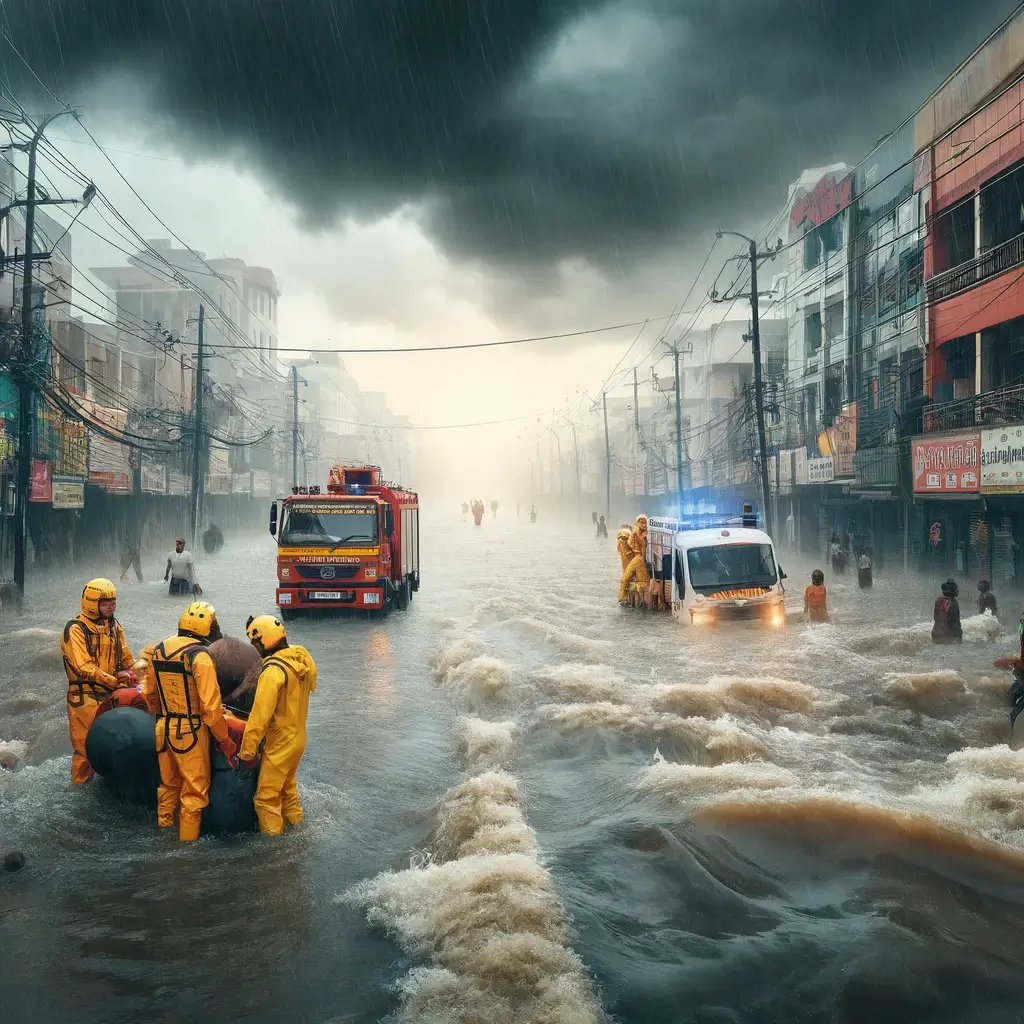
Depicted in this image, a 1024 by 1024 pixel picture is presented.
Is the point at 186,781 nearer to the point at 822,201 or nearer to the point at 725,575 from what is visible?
the point at 725,575

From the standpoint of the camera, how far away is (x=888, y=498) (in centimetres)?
2861

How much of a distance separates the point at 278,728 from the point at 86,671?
2.18 m

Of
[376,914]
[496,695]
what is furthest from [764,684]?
[376,914]

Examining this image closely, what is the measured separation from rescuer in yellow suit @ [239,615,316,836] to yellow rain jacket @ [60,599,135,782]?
1770 millimetres

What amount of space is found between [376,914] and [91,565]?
29.8 m

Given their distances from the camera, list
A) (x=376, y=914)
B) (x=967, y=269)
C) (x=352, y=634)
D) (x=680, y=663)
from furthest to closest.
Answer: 1. (x=967, y=269)
2. (x=352, y=634)
3. (x=680, y=663)
4. (x=376, y=914)

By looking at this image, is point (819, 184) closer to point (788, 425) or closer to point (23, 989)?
point (788, 425)

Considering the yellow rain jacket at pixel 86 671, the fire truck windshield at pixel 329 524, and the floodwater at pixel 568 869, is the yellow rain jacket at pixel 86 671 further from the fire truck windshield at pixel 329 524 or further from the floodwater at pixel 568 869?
the fire truck windshield at pixel 329 524

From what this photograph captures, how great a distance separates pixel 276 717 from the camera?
6.48 m

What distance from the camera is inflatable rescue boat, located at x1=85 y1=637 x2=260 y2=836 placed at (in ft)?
22.2

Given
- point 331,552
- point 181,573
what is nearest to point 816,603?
point 331,552

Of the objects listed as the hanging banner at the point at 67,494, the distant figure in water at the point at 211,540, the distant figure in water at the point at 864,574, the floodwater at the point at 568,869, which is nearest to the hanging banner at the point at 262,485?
the distant figure in water at the point at 211,540

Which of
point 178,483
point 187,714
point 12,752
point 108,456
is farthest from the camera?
point 178,483

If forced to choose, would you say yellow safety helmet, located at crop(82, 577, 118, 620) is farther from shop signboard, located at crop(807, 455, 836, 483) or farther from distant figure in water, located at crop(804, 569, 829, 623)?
shop signboard, located at crop(807, 455, 836, 483)
